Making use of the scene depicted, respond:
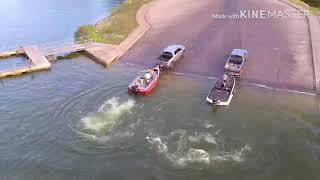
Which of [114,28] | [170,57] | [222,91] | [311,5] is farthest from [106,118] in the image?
[311,5]

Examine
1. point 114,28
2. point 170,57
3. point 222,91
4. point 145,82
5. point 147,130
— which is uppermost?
point 114,28

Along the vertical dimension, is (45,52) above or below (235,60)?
below

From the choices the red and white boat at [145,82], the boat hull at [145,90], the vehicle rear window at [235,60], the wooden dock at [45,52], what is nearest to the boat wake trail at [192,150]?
the boat hull at [145,90]

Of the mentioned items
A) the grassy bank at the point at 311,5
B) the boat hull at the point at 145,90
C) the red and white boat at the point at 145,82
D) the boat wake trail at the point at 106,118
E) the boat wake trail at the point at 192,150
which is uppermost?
the grassy bank at the point at 311,5

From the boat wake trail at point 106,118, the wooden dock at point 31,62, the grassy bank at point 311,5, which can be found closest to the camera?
the boat wake trail at point 106,118

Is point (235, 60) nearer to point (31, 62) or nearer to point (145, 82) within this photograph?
point (145, 82)

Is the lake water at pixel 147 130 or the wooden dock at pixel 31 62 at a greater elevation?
the wooden dock at pixel 31 62

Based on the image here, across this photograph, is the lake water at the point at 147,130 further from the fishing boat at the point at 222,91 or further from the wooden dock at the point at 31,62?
the wooden dock at the point at 31,62
